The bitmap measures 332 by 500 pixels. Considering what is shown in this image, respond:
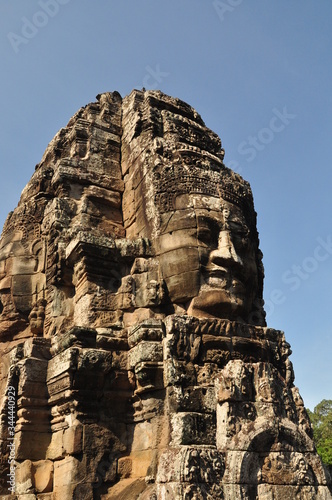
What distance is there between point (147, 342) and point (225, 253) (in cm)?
183

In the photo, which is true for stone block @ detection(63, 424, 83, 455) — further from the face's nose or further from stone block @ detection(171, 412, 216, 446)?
the face's nose

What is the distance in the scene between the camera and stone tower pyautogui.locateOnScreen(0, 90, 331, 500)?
612cm

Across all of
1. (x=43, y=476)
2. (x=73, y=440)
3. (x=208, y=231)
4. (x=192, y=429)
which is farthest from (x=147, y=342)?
(x=43, y=476)

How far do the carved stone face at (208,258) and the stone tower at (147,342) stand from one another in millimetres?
22

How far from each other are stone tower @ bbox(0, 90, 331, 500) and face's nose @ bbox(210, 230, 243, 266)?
2 centimetres

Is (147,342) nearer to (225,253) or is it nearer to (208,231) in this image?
(225,253)

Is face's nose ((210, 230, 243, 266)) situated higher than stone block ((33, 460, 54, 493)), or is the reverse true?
face's nose ((210, 230, 243, 266))

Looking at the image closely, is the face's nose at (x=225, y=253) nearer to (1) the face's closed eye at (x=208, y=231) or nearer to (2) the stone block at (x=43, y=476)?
(1) the face's closed eye at (x=208, y=231)

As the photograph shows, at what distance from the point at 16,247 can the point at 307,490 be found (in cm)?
687

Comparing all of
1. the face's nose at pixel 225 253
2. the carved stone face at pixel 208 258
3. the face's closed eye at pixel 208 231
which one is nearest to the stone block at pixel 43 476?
the carved stone face at pixel 208 258

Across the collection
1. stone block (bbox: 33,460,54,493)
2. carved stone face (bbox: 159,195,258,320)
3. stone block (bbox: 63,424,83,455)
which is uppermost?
carved stone face (bbox: 159,195,258,320)

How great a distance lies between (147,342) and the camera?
22.7 ft

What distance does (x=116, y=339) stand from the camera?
7.33 meters

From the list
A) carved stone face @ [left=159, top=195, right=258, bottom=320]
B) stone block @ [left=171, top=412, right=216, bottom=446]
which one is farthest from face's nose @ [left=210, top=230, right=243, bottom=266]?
stone block @ [left=171, top=412, right=216, bottom=446]
